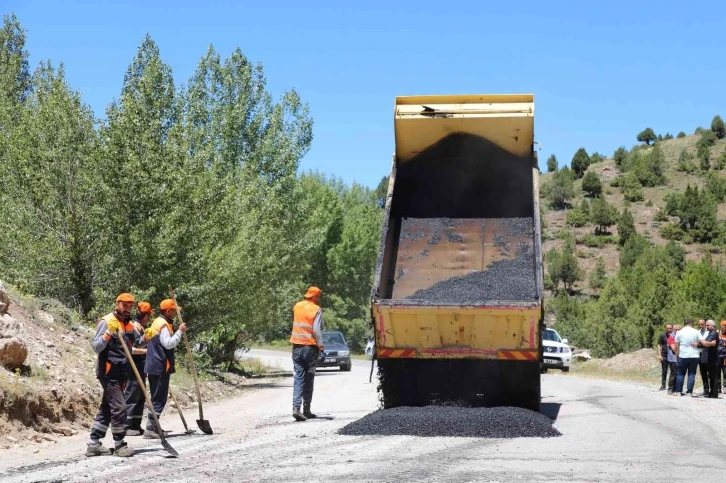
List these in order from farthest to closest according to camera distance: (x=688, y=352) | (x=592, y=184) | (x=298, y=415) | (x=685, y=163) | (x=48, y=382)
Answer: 1. (x=592, y=184)
2. (x=685, y=163)
3. (x=688, y=352)
4. (x=298, y=415)
5. (x=48, y=382)

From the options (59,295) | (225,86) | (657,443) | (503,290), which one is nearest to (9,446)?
(503,290)

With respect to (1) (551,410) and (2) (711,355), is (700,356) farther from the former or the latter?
(1) (551,410)

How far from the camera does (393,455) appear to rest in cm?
904

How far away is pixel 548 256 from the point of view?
78.5 metres

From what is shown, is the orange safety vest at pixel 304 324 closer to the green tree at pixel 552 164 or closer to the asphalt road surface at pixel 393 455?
the asphalt road surface at pixel 393 455

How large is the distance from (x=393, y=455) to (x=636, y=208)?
85.9m

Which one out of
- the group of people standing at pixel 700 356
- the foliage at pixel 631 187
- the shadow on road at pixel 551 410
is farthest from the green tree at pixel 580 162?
the shadow on road at pixel 551 410

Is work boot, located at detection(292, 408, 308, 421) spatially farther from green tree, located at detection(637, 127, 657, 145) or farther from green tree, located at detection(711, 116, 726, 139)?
green tree, located at detection(637, 127, 657, 145)

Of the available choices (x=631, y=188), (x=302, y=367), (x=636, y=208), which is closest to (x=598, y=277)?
(x=636, y=208)

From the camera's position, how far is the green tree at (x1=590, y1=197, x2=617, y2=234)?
86.6 m

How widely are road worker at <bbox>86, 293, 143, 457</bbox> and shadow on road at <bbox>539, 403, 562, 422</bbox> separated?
251 inches

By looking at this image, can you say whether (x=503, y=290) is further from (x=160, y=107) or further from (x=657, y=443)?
(x=160, y=107)

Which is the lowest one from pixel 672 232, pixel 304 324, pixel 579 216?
pixel 304 324

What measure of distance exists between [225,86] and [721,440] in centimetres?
2531
